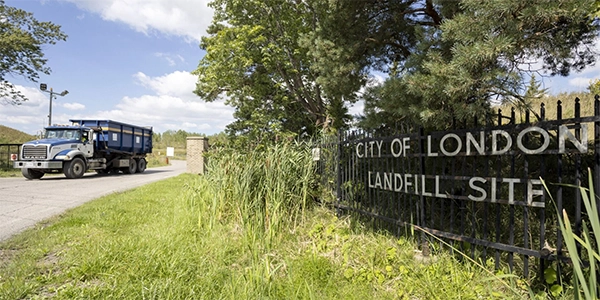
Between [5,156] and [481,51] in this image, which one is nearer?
[481,51]

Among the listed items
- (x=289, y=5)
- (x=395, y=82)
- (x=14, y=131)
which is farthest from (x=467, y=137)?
(x=14, y=131)

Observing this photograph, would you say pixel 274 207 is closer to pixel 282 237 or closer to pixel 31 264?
pixel 282 237

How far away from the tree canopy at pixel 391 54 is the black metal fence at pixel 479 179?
1.55 ft

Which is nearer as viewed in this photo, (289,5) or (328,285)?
(328,285)

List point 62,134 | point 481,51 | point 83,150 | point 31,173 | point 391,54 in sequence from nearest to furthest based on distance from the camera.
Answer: point 481,51 → point 391,54 → point 31,173 → point 62,134 → point 83,150

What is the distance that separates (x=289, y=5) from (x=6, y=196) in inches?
392

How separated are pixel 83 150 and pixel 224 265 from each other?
13.9 m

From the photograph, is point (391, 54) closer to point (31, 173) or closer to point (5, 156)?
point (31, 173)

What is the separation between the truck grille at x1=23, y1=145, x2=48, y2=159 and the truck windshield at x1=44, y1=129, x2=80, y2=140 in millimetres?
1063

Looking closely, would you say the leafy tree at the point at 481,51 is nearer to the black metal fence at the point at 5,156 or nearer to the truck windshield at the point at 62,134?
the truck windshield at the point at 62,134

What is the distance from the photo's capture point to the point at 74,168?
44.1ft

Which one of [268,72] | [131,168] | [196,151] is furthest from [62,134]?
[268,72]

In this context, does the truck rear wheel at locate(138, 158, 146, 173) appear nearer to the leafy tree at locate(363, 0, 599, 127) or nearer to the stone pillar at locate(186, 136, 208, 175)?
the stone pillar at locate(186, 136, 208, 175)

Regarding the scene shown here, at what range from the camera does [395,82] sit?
4.28 metres
